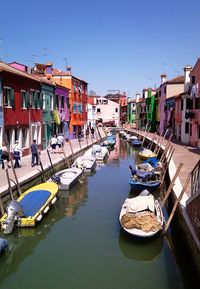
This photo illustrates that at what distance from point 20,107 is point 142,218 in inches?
553

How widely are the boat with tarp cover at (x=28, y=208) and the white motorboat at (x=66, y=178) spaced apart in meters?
2.95

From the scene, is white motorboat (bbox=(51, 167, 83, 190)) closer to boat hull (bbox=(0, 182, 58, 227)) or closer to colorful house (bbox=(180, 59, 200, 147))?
boat hull (bbox=(0, 182, 58, 227))

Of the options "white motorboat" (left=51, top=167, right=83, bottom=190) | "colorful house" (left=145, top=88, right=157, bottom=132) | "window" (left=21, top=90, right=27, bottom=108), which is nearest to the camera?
"white motorboat" (left=51, top=167, right=83, bottom=190)

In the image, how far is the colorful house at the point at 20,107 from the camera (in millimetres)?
20117

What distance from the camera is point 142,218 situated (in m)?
11.1

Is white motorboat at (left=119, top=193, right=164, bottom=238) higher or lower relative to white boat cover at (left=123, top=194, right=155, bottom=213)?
lower

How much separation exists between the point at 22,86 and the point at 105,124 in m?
58.2

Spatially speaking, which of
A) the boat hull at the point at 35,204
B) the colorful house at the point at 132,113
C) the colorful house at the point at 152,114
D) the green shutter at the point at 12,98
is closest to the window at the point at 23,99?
the green shutter at the point at 12,98

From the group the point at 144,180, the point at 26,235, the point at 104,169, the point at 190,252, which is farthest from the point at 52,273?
the point at 104,169

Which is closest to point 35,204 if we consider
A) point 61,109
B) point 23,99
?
point 23,99

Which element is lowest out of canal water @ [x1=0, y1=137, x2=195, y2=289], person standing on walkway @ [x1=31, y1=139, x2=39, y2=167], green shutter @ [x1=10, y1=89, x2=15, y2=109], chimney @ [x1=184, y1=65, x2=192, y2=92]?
canal water @ [x1=0, y1=137, x2=195, y2=289]

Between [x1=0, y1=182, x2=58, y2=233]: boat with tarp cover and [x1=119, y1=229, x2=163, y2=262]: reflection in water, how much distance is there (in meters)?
3.33

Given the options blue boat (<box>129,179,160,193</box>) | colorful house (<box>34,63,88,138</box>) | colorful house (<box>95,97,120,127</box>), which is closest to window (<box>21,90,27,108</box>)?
blue boat (<box>129,179,160,193</box>)

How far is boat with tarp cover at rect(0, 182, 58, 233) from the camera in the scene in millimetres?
11312
